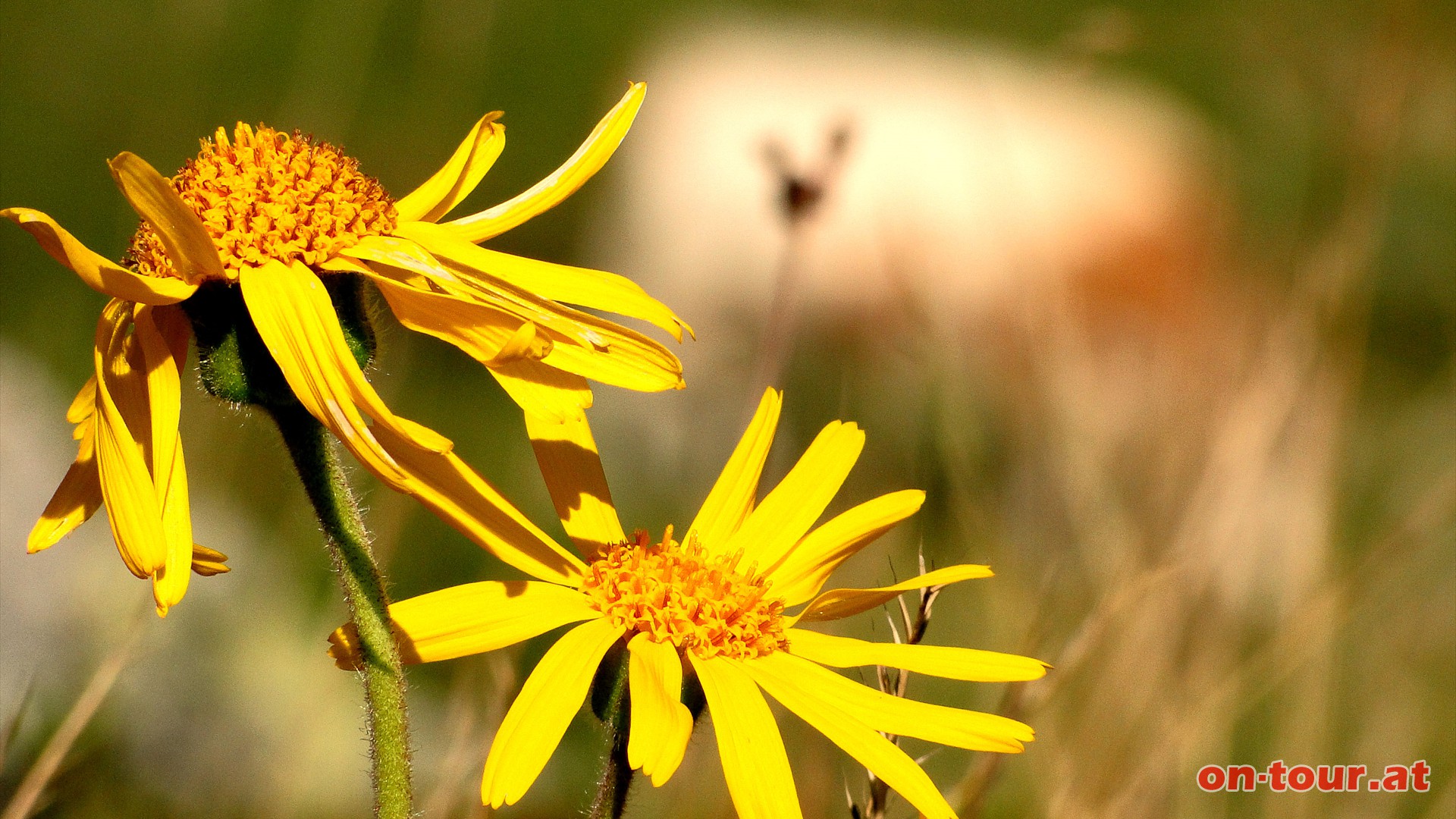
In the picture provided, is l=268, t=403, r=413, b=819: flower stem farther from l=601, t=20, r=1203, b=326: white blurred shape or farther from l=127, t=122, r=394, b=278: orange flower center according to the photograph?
l=601, t=20, r=1203, b=326: white blurred shape

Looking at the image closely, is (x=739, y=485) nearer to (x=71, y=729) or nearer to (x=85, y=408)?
(x=85, y=408)

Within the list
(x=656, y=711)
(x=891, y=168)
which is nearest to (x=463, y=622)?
(x=656, y=711)

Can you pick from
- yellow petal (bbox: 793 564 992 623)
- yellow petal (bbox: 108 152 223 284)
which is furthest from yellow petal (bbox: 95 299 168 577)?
yellow petal (bbox: 793 564 992 623)

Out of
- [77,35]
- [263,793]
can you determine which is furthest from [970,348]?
[77,35]

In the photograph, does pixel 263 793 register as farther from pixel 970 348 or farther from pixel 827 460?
pixel 970 348

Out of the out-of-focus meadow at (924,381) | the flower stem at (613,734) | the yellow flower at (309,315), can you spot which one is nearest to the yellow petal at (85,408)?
the yellow flower at (309,315)
